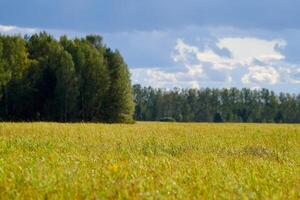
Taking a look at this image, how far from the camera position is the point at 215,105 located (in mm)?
162625

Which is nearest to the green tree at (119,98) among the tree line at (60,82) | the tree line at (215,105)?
the tree line at (60,82)

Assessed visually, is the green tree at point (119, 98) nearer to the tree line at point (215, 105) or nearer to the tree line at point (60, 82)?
the tree line at point (60, 82)

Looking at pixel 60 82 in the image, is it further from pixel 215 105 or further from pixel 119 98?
pixel 215 105

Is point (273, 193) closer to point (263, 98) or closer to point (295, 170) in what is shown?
point (295, 170)

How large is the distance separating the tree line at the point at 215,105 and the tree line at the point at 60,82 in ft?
230

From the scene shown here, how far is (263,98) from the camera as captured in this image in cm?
16350

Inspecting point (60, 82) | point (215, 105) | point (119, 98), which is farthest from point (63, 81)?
point (215, 105)

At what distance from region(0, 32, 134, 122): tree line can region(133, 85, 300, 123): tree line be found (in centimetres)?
7019

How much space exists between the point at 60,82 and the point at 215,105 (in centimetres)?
10551

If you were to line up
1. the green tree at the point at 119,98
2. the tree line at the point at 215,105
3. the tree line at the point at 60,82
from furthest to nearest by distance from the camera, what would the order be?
the tree line at the point at 215,105, the green tree at the point at 119,98, the tree line at the point at 60,82

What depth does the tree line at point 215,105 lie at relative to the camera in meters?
146

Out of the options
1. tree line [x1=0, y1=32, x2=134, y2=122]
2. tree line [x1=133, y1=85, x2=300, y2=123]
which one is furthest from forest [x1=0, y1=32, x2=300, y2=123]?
tree line [x1=133, y1=85, x2=300, y2=123]

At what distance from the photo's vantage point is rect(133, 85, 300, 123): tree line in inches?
5736

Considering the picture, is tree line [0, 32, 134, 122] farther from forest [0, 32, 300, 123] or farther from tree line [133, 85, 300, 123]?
tree line [133, 85, 300, 123]
